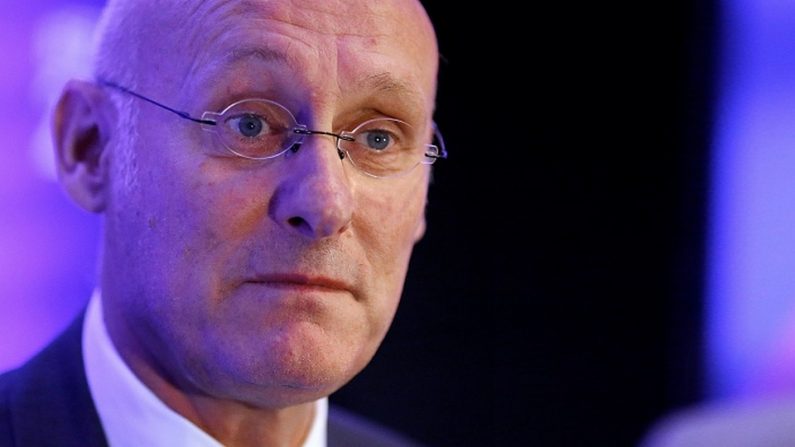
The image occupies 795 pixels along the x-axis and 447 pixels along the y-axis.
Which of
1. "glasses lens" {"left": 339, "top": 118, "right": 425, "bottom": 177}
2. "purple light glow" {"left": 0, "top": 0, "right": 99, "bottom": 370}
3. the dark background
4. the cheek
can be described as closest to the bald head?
"glasses lens" {"left": 339, "top": 118, "right": 425, "bottom": 177}

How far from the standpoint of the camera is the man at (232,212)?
135cm

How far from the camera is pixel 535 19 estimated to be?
343cm

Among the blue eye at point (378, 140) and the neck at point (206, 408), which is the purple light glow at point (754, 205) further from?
the neck at point (206, 408)

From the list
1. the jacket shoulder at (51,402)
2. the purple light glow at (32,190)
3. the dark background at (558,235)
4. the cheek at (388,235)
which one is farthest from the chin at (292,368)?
the dark background at (558,235)

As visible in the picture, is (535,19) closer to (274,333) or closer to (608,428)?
(608,428)

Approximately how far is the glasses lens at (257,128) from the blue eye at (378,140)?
0.44 feet

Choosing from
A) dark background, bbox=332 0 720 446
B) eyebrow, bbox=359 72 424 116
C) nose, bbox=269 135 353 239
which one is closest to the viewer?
nose, bbox=269 135 353 239

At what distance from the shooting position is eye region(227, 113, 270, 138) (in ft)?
4.53

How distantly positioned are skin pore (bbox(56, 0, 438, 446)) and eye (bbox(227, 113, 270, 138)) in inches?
1.3

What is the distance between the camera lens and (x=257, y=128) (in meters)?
1.39

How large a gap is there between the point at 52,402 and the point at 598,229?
2.50m

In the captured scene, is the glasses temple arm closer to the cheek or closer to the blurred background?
the cheek

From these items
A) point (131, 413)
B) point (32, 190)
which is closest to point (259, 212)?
point (131, 413)

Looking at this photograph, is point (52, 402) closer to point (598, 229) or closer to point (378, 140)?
point (378, 140)
